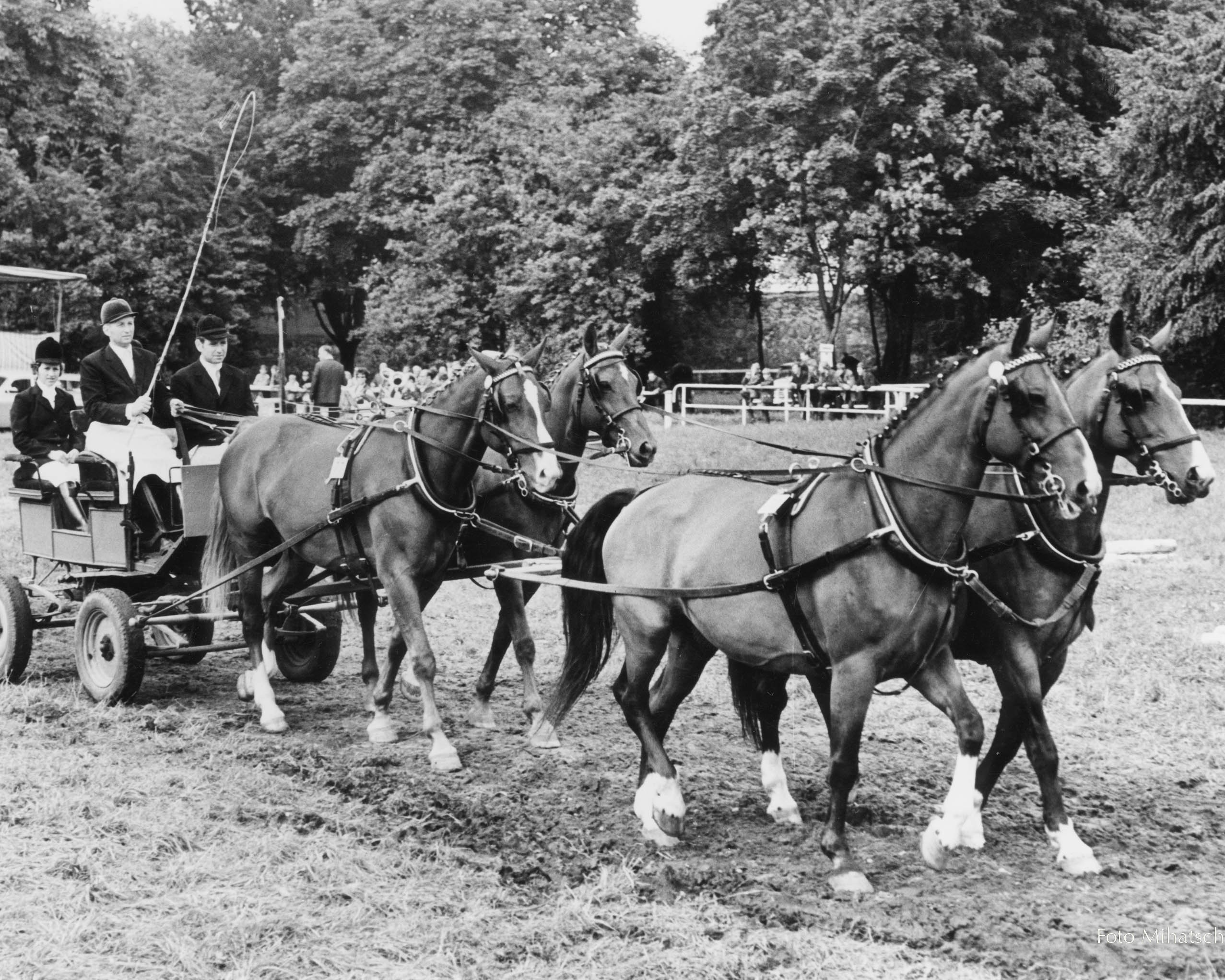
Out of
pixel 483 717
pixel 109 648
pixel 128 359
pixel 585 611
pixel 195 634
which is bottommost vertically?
pixel 483 717

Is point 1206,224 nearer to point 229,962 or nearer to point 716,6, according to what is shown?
point 716,6

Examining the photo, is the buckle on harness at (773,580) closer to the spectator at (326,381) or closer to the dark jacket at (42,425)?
the dark jacket at (42,425)

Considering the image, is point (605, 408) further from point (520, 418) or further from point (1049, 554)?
point (1049, 554)

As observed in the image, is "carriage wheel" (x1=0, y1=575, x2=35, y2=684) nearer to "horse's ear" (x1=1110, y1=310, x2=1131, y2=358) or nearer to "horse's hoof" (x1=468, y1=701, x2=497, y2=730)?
"horse's hoof" (x1=468, y1=701, x2=497, y2=730)

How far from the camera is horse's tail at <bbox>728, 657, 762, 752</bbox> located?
6004 mm

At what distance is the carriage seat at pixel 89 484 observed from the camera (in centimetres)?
841

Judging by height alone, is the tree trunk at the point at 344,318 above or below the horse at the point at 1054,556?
above

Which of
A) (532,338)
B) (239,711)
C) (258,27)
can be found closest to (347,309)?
(258,27)

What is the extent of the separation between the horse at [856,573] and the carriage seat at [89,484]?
426 cm

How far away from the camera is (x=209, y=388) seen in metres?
8.91

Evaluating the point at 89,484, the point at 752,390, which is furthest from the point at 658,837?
the point at 752,390

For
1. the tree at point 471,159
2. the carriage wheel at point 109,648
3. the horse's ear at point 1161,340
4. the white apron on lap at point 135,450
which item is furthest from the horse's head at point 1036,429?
the tree at point 471,159

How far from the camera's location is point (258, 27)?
4203 centimetres

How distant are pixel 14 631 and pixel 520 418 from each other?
379 centimetres
